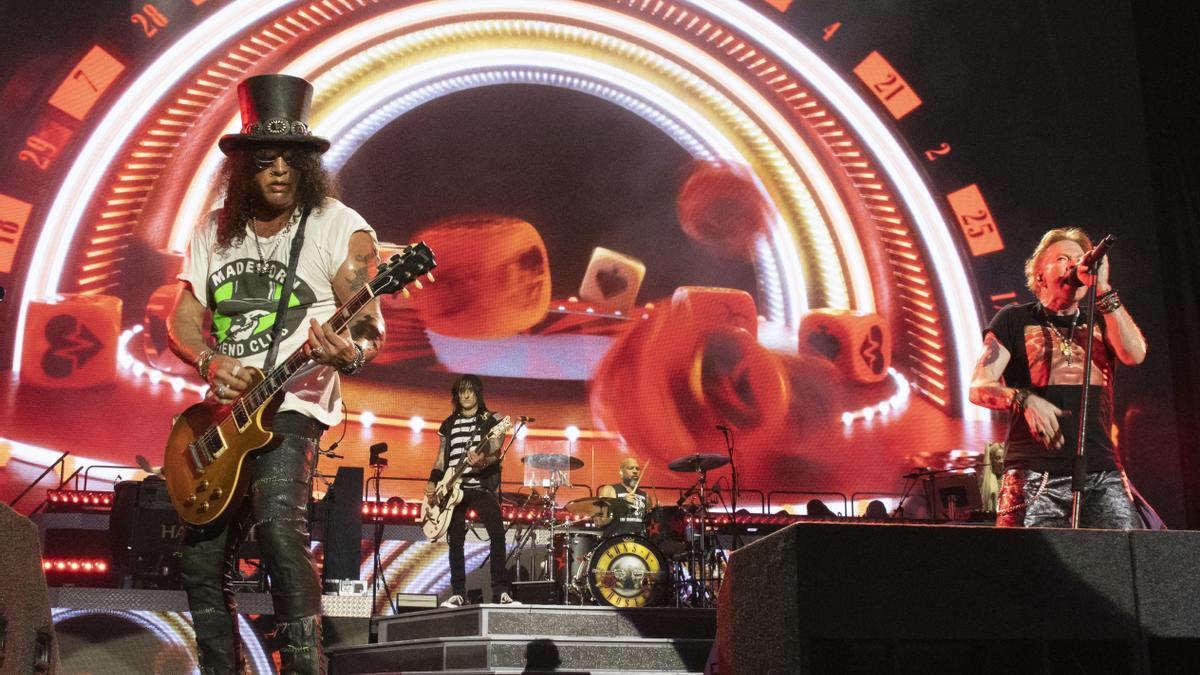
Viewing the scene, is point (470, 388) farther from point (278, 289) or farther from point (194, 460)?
point (194, 460)

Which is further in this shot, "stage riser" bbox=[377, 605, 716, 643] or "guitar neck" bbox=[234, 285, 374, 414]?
"stage riser" bbox=[377, 605, 716, 643]

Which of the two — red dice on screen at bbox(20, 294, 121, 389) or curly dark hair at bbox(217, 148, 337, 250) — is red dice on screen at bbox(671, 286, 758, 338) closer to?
red dice on screen at bbox(20, 294, 121, 389)

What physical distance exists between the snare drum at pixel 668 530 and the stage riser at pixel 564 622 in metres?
1.97

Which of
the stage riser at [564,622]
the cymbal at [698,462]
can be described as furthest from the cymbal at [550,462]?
the stage riser at [564,622]

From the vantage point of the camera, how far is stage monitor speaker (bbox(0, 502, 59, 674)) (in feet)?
8.14

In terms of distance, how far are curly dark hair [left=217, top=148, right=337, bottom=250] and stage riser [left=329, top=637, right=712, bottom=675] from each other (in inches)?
124

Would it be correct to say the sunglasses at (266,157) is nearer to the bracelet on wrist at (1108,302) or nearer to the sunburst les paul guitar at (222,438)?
the sunburst les paul guitar at (222,438)

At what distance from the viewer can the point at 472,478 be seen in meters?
7.32

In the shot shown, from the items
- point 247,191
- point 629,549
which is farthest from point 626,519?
point 247,191

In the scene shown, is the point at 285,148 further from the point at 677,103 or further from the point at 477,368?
the point at 677,103

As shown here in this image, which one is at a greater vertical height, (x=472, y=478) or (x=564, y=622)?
(x=472, y=478)

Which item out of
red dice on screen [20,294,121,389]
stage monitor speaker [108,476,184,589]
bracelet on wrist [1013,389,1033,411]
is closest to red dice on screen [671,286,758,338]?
stage monitor speaker [108,476,184,589]

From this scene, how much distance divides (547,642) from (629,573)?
2.41 metres

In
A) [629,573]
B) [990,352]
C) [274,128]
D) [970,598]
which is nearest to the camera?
[970,598]
